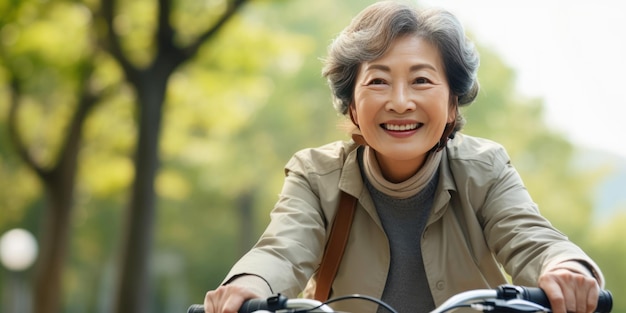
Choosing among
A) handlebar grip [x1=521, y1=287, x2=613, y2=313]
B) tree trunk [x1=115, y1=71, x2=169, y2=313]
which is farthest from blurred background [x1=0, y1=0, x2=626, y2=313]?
handlebar grip [x1=521, y1=287, x2=613, y2=313]

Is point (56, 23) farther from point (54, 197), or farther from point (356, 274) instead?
point (356, 274)

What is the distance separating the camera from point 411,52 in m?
3.23

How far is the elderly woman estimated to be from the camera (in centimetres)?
316

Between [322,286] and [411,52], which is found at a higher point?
[411,52]

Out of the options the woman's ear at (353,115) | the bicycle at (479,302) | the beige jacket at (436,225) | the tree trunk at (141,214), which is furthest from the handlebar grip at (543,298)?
the tree trunk at (141,214)

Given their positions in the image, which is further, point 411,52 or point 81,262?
point 81,262

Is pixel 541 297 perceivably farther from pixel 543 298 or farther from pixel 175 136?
pixel 175 136

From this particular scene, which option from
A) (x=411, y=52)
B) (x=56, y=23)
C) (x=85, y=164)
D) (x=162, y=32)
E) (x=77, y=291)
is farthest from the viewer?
(x=77, y=291)

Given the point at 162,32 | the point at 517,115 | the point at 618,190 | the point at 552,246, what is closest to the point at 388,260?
the point at 552,246

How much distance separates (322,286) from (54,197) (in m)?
13.4

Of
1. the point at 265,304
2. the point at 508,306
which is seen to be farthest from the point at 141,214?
the point at 508,306

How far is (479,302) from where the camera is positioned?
262 centimetres

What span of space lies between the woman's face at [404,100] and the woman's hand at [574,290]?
697 millimetres

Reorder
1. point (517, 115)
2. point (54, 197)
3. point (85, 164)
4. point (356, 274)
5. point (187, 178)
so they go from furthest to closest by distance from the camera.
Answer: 1. point (187, 178)
2. point (517, 115)
3. point (85, 164)
4. point (54, 197)
5. point (356, 274)
